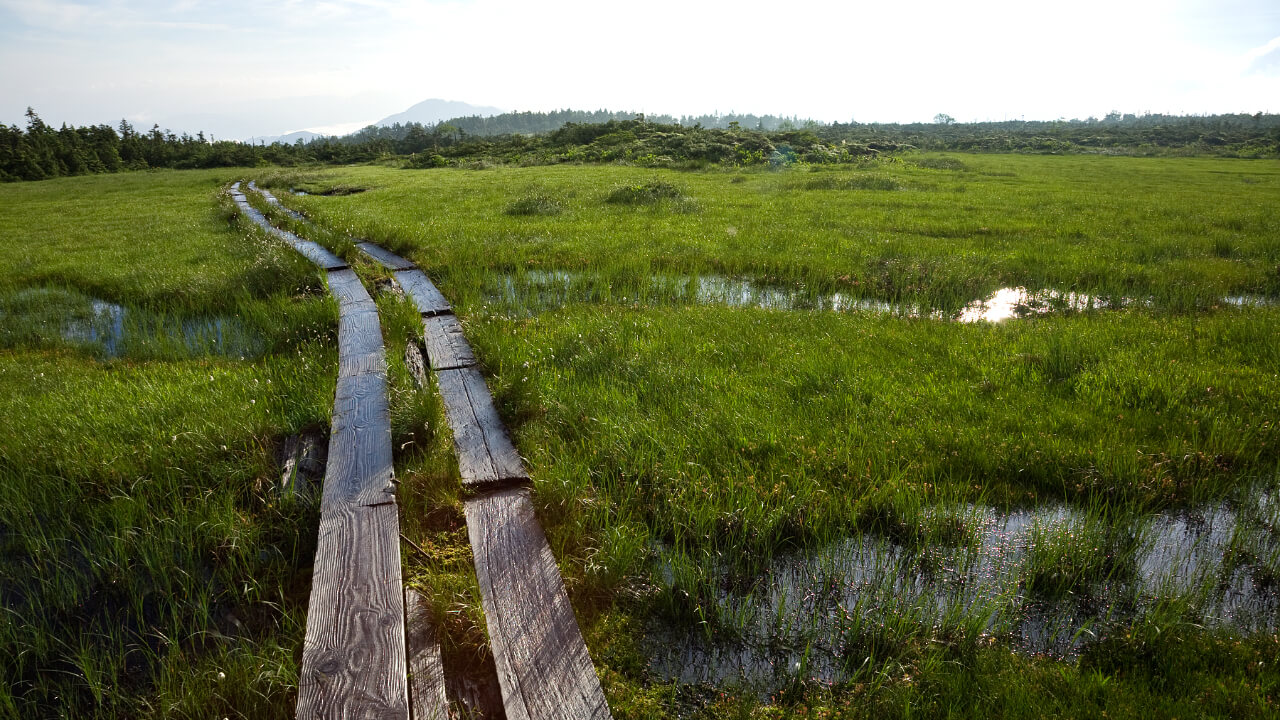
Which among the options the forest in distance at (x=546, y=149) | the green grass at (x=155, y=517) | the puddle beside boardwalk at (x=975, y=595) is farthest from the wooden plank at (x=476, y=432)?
the forest in distance at (x=546, y=149)

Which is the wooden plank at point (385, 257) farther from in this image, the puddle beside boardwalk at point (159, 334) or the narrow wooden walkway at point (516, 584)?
the narrow wooden walkway at point (516, 584)

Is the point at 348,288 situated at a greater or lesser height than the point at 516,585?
greater

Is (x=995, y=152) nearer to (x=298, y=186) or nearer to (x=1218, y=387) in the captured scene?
(x=298, y=186)

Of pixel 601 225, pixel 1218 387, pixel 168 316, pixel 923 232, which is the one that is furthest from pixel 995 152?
pixel 168 316

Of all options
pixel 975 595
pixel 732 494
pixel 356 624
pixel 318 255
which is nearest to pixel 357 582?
pixel 356 624

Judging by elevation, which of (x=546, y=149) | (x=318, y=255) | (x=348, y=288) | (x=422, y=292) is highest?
(x=546, y=149)

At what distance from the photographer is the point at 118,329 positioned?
981 centimetres

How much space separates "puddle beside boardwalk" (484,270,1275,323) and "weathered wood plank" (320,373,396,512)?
4162 millimetres

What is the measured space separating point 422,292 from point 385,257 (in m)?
4.12

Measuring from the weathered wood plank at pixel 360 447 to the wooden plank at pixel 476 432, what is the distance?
22.2 inches

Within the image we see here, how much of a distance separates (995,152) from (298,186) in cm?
6721

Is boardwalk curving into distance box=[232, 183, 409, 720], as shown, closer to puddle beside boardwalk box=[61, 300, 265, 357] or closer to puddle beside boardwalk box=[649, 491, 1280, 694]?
puddle beside boardwalk box=[649, 491, 1280, 694]

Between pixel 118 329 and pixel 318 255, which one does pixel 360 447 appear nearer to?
pixel 118 329

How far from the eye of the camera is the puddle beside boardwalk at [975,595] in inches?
135
